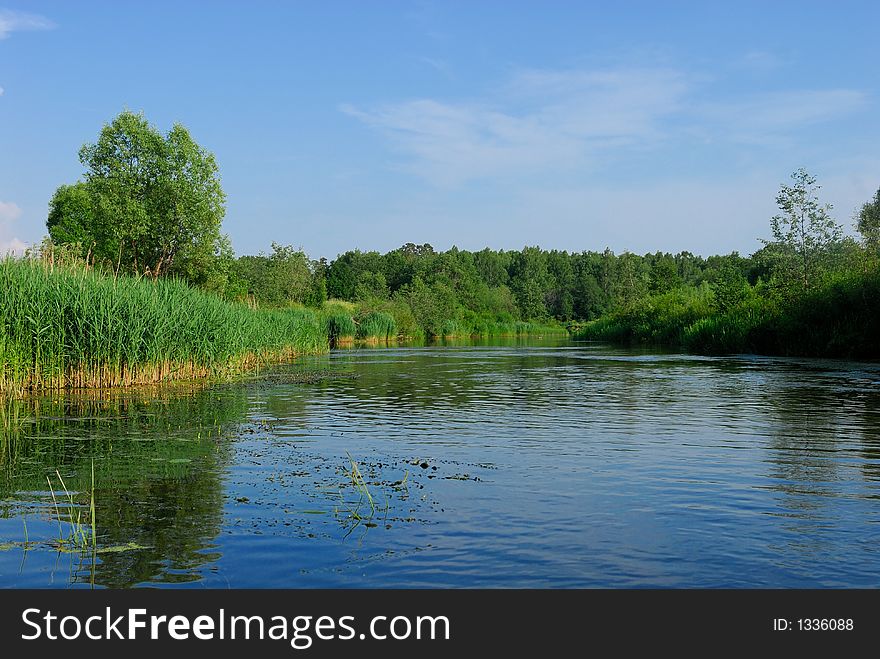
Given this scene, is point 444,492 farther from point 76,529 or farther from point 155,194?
point 155,194

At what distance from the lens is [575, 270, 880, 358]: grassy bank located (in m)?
38.6

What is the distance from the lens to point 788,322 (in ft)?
144

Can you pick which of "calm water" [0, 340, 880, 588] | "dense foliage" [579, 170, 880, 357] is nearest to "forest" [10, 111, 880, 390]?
"dense foliage" [579, 170, 880, 357]

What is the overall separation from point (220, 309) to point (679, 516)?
22737 millimetres

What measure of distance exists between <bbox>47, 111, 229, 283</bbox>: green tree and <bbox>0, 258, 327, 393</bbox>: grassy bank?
27.5m

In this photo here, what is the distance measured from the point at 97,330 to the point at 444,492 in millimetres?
14560

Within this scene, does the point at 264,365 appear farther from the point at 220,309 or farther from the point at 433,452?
the point at 433,452

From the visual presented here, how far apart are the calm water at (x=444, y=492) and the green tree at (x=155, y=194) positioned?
34.4m

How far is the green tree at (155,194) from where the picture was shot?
52.9 meters

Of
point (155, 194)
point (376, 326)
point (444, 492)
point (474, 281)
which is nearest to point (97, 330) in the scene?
point (444, 492)

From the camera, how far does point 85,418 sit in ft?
56.4

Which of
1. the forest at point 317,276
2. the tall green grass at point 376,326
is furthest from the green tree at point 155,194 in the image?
the tall green grass at point 376,326

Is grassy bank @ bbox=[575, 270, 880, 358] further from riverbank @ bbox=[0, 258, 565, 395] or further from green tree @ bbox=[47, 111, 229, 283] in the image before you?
green tree @ bbox=[47, 111, 229, 283]

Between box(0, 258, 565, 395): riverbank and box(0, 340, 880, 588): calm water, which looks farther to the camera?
box(0, 258, 565, 395): riverbank
